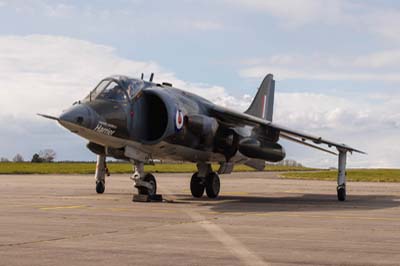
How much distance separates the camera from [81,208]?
17.0 m

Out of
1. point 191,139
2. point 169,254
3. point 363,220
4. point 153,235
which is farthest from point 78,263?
point 191,139

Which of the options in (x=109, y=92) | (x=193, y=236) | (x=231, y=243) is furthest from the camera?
(x=109, y=92)

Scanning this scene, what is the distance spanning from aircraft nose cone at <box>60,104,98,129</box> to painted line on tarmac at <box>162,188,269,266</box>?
15.0ft

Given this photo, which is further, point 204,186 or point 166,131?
point 204,186

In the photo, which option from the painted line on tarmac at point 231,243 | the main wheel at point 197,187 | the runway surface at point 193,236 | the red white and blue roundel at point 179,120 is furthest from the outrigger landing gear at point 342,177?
the painted line on tarmac at point 231,243

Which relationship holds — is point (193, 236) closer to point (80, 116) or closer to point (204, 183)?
point (80, 116)

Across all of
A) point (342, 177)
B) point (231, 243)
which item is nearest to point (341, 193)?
point (342, 177)

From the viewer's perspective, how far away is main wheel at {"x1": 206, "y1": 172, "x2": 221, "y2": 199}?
23.2 metres

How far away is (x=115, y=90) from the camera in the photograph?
19062 millimetres

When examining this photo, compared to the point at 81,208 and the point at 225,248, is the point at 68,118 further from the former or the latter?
the point at 225,248

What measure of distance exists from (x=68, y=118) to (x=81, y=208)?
2.42 m

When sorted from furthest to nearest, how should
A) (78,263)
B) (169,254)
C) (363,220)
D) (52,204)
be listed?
(52,204), (363,220), (169,254), (78,263)

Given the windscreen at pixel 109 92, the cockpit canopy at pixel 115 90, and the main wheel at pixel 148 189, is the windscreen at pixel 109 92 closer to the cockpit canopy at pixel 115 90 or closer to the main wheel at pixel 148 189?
the cockpit canopy at pixel 115 90

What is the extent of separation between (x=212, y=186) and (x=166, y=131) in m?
4.55
